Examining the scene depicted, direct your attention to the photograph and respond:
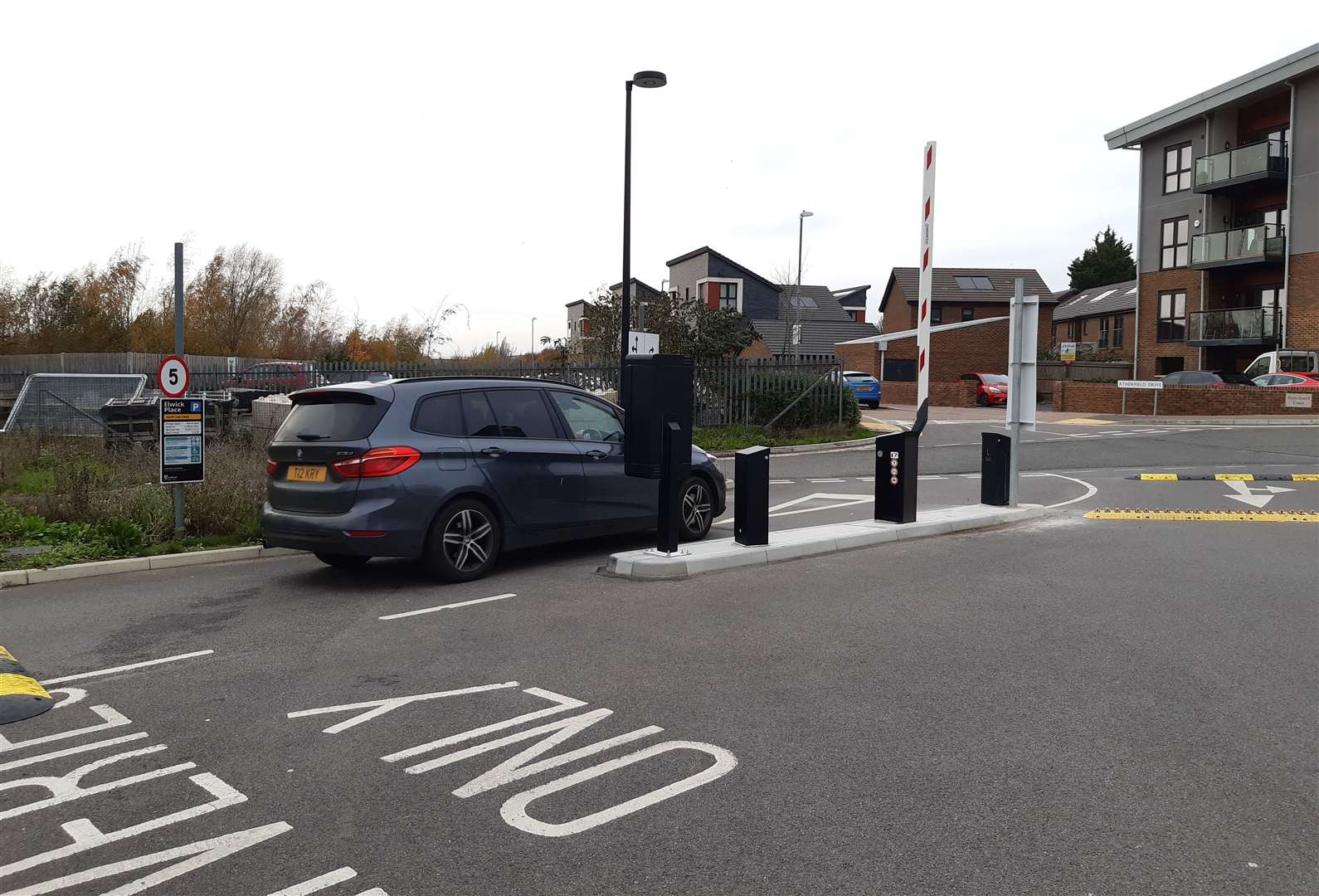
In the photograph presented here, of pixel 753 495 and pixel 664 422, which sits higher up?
pixel 664 422

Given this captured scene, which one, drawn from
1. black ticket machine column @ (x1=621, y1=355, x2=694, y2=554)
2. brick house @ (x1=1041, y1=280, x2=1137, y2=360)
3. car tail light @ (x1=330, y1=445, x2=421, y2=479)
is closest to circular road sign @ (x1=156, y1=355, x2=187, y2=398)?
car tail light @ (x1=330, y1=445, x2=421, y2=479)

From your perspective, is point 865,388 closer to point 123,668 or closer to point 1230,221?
point 1230,221

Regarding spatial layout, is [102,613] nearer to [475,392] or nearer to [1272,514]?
[475,392]

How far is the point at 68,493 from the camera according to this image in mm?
10953

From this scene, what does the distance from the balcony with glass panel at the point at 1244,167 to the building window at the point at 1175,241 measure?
2.40 meters

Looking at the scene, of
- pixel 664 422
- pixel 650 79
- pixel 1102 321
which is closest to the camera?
pixel 664 422

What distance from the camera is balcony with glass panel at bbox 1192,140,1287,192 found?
37438mm

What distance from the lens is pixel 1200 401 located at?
31.5 metres

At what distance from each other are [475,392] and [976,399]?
34.7 metres

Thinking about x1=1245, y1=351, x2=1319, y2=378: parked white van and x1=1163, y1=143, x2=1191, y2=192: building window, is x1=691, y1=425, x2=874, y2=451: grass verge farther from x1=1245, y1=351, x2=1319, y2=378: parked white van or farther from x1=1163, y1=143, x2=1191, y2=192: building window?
x1=1163, y1=143, x2=1191, y2=192: building window

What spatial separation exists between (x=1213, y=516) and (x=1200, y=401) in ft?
69.6

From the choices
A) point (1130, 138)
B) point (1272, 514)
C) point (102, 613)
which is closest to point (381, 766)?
point (102, 613)

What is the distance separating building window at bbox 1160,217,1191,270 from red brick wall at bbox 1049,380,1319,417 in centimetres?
1183

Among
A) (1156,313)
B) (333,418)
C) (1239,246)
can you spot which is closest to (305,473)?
(333,418)
